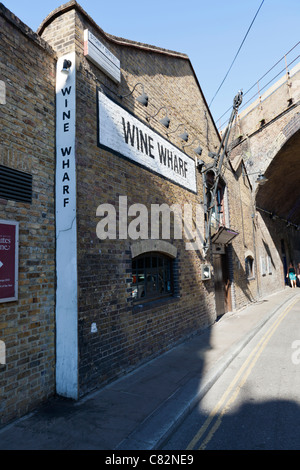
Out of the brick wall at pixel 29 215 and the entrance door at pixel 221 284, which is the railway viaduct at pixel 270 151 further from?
the brick wall at pixel 29 215

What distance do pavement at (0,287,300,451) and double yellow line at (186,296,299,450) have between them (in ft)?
0.98

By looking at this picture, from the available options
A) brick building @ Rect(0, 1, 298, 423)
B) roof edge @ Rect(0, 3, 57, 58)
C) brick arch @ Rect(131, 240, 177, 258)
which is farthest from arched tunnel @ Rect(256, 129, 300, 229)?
roof edge @ Rect(0, 3, 57, 58)

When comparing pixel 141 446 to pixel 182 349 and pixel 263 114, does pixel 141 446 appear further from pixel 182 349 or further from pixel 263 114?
pixel 263 114

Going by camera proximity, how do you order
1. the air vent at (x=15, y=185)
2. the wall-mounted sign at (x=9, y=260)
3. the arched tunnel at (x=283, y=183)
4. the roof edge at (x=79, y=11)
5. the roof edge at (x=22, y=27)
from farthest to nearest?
the arched tunnel at (x=283, y=183) < the roof edge at (x=79, y=11) < the roof edge at (x=22, y=27) < the air vent at (x=15, y=185) < the wall-mounted sign at (x=9, y=260)

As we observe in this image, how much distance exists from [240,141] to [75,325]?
1817 cm

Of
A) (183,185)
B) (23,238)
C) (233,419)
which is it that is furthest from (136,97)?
(233,419)

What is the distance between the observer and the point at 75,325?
4250 mm

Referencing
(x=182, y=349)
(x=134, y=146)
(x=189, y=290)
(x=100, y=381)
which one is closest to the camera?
(x=100, y=381)

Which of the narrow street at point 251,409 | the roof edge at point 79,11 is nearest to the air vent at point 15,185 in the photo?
the roof edge at point 79,11

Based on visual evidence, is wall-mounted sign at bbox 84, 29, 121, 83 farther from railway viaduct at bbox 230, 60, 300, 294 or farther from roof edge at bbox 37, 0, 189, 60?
railway viaduct at bbox 230, 60, 300, 294

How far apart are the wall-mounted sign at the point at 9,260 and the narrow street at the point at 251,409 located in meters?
2.67

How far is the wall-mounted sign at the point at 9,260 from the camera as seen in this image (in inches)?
144

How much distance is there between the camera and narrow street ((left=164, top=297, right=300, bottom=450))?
326cm

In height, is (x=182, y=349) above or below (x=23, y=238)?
below
